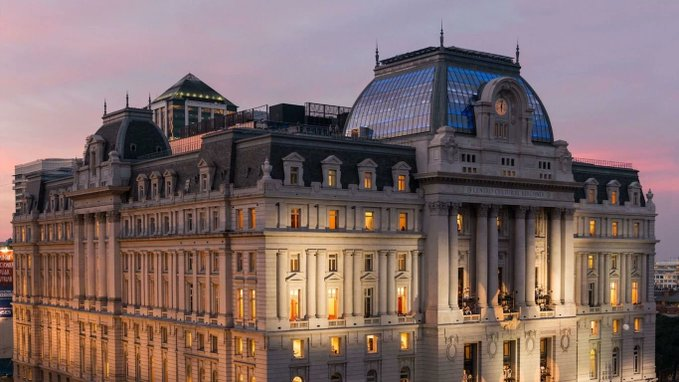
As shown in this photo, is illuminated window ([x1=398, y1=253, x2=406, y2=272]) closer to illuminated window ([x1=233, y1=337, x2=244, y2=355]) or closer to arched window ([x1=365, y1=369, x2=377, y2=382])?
arched window ([x1=365, y1=369, x2=377, y2=382])

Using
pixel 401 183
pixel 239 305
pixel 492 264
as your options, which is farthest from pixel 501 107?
pixel 239 305

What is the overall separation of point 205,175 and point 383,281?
76.8 feet

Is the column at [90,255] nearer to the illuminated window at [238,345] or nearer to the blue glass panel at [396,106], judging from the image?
the illuminated window at [238,345]

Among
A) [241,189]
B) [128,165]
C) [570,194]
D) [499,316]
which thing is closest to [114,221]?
[128,165]

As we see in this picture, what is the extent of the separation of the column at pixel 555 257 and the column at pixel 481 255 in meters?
12.2

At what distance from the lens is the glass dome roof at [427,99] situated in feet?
375

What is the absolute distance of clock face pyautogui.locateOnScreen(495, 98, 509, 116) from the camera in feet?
382

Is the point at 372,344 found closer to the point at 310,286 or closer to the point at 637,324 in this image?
the point at 310,286

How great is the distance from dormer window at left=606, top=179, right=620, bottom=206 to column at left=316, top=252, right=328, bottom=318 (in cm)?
4957

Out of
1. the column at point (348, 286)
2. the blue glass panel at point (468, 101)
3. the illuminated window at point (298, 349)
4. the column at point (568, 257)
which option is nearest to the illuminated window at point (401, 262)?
the column at point (348, 286)

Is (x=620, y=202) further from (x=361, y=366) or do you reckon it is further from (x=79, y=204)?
(x=79, y=204)

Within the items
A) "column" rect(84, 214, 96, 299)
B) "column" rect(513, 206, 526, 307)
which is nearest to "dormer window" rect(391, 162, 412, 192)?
"column" rect(513, 206, 526, 307)

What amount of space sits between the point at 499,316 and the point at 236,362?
31860 millimetres

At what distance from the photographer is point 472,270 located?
113312mm
